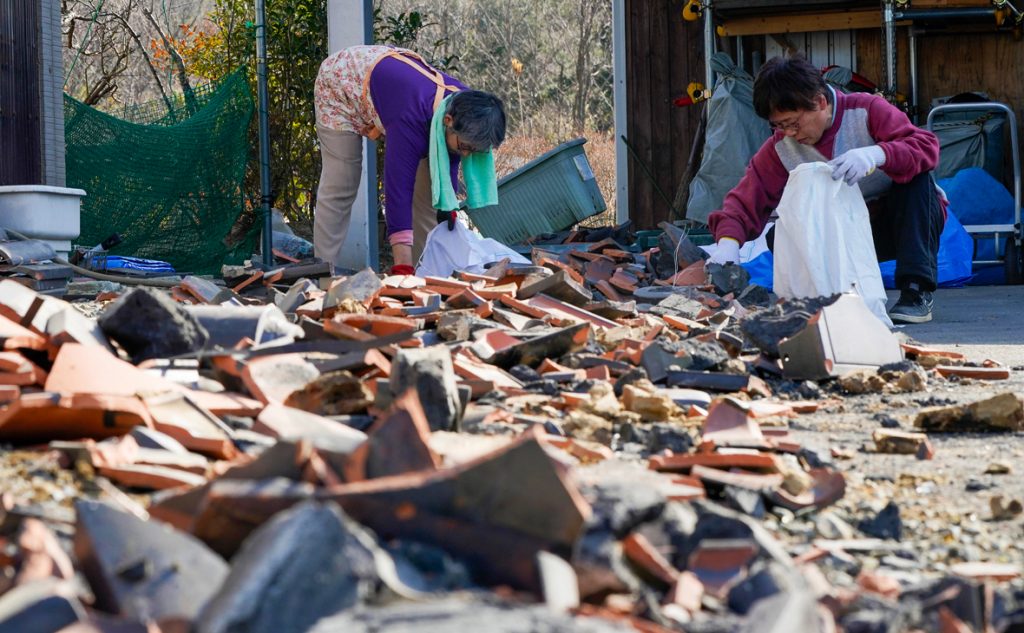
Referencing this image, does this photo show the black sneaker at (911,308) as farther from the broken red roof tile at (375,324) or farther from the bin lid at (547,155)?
the bin lid at (547,155)

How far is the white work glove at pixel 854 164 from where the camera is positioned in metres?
4.97

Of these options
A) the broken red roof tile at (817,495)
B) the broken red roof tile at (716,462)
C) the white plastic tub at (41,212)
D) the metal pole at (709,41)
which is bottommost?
the broken red roof tile at (817,495)

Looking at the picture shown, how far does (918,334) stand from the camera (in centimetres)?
510

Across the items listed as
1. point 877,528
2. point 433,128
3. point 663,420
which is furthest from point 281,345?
point 433,128

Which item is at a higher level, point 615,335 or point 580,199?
point 580,199

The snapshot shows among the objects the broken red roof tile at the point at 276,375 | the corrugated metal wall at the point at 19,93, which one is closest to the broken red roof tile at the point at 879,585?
the broken red roof tile at the point at 276,375

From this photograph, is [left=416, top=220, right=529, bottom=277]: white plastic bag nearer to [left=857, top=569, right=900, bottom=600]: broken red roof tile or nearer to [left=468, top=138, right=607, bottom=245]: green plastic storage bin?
[left=468, top=138, right=607, bottom=245]: green plastic storage bin

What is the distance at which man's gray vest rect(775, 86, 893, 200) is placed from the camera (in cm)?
535

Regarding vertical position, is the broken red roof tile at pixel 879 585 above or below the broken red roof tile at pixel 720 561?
below

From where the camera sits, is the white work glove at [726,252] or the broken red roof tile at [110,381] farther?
the white work glove at [726,252]

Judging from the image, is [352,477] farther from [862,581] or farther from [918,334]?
[918,334]

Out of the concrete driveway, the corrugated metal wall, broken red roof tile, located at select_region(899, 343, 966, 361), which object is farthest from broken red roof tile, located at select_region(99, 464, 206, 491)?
the corrugated metal wall

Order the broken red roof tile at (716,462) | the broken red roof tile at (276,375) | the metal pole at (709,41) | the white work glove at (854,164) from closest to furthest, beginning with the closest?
1. the broken red roof tile at (716,462)
2. the broken red roof tile at (276,375)
3. the white work glove at (854,164)
4. the metal pole at (709,41)

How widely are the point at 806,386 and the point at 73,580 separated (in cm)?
255
